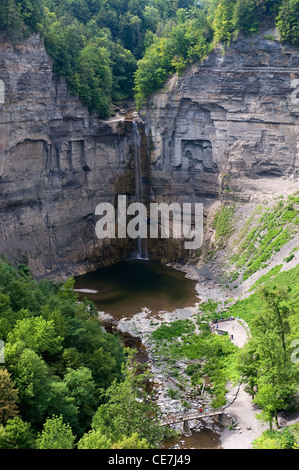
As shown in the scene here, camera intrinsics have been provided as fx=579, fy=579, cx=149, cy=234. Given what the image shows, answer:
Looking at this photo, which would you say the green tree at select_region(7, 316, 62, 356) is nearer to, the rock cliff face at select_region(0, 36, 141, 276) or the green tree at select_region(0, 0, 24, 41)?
the rock cliff face at select_region(0, 36, 141, 276)

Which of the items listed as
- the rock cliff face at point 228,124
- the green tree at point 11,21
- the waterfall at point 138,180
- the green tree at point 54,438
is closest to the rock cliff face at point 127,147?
the rock cliff face at point 228,124

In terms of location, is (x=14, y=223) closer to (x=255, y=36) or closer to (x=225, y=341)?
(x=225, y=341)

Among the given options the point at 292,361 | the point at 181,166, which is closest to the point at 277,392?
the point at 292,361

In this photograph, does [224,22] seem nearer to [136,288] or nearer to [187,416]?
[136,288]

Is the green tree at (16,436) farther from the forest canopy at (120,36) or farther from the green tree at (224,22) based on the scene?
the green tree at (224,22)

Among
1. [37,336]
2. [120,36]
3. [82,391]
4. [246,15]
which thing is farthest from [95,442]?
[120,36]

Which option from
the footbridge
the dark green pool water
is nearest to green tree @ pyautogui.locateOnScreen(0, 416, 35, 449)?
the footbridge
